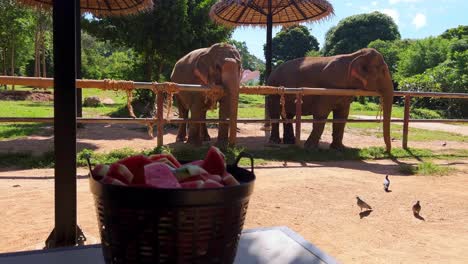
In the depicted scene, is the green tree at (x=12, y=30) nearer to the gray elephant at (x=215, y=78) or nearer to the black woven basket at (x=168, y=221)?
the gray elephant at (x=215, y=78)

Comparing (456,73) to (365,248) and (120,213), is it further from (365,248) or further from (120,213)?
(120,213)

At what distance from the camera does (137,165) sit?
145cm

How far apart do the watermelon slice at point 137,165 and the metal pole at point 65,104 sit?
951 millimetres

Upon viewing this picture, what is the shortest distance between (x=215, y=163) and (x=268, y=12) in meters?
10.0

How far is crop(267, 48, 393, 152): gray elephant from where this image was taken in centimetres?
815

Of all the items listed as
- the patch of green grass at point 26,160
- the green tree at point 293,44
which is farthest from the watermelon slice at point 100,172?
the green tree at point 293,44

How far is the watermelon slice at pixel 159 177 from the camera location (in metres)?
1.34

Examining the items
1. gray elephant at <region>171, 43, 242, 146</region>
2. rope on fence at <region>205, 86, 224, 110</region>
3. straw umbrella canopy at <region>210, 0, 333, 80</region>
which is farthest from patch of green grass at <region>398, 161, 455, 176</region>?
straw umbrella canopy at <region>210, 0, 333, 80</region>

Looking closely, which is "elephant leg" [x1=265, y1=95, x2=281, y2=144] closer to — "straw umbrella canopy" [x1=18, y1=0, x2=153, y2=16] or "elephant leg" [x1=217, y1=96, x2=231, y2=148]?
"elephant leg" [x1=217, y1=96, x2=231, y2=148]

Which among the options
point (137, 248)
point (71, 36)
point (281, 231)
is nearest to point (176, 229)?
point (137, 248)

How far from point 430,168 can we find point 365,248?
381 centimetres

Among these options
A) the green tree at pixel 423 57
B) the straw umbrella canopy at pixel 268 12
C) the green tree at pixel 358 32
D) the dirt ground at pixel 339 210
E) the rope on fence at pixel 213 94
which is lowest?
the dirt ground at pixel 339 210

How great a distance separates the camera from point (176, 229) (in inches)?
51.0

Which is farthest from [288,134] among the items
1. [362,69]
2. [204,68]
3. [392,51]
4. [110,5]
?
[392,51]
